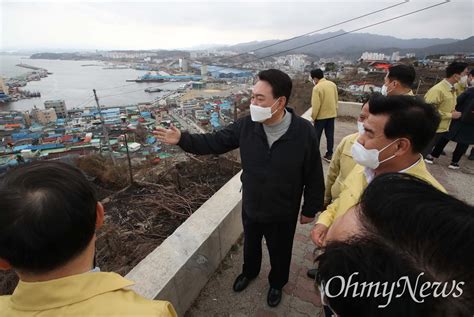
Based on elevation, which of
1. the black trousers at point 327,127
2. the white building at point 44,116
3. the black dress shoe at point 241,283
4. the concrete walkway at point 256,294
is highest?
the black trousers at point 327,127

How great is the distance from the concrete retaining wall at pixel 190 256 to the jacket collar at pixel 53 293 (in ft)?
2.86

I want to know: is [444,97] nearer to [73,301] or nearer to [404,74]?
[404,74]

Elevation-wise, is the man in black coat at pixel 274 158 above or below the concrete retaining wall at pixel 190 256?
above

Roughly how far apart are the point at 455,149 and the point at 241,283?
4.89m

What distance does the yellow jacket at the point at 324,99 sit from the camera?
430 centimetres

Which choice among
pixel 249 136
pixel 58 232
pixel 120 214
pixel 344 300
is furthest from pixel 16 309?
pixel 120 214

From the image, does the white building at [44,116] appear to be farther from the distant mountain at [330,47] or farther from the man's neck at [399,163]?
the man's neck at [399,163]

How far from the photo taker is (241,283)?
2092 mm

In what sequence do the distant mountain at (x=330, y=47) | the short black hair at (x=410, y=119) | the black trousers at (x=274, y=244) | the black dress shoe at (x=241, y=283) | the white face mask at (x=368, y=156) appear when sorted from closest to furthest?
the short black hair at (x=410, y=119) < the white face mask at (x=368, y=156) < the black trousers at (x=274, y=244) < the black dress shoe at (x=241, y=283) < the distant mountain at (x=330, y=47)

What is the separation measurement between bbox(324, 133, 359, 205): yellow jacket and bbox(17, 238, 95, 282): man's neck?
1949 millimetres

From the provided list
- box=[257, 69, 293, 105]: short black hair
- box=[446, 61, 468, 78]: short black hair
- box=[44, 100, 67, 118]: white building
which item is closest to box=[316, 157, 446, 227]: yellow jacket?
box=[257, 69, 293, 105]: short black hair

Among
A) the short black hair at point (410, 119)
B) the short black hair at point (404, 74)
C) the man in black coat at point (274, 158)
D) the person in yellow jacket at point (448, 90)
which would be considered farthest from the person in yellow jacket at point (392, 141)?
the person in yellow jacket at point (448, 90)

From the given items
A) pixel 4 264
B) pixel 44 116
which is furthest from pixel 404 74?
pixel 44 116

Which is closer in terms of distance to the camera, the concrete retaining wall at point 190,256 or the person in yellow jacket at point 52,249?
the person in yellow jacket at point 52,249
